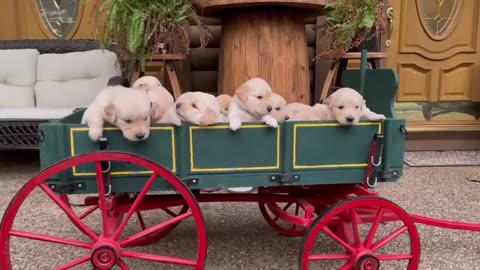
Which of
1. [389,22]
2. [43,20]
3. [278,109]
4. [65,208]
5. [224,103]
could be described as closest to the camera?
[65,208]

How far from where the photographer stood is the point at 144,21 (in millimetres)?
2844

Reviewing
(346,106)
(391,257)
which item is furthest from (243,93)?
(391,257)

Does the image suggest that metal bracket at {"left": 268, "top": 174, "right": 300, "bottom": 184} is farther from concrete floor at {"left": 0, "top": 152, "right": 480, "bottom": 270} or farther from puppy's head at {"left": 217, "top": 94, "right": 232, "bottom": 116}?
concrete floor at {"left": 0, "top": 152, "right": 480, "bottom": 270}

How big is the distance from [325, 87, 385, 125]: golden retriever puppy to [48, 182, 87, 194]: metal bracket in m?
1.06

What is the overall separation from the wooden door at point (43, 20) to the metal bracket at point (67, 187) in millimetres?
3391

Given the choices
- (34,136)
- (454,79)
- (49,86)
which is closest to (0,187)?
(34,136)

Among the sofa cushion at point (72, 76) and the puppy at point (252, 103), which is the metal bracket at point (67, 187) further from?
the sofa cushion at point (72, 76)

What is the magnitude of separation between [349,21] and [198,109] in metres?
1.85

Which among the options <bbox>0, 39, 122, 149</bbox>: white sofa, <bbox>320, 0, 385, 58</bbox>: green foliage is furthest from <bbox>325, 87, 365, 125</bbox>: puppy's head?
<bbox>0, 39, 122, 149</bbox>: white sofa

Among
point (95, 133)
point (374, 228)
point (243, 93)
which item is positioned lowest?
point (374, 228)

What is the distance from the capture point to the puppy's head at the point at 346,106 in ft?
6.15

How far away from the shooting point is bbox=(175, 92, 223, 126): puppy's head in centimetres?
182

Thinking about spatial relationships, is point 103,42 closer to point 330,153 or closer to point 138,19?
point 138,19

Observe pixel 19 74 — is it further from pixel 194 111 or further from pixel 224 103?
pixel 194 111
